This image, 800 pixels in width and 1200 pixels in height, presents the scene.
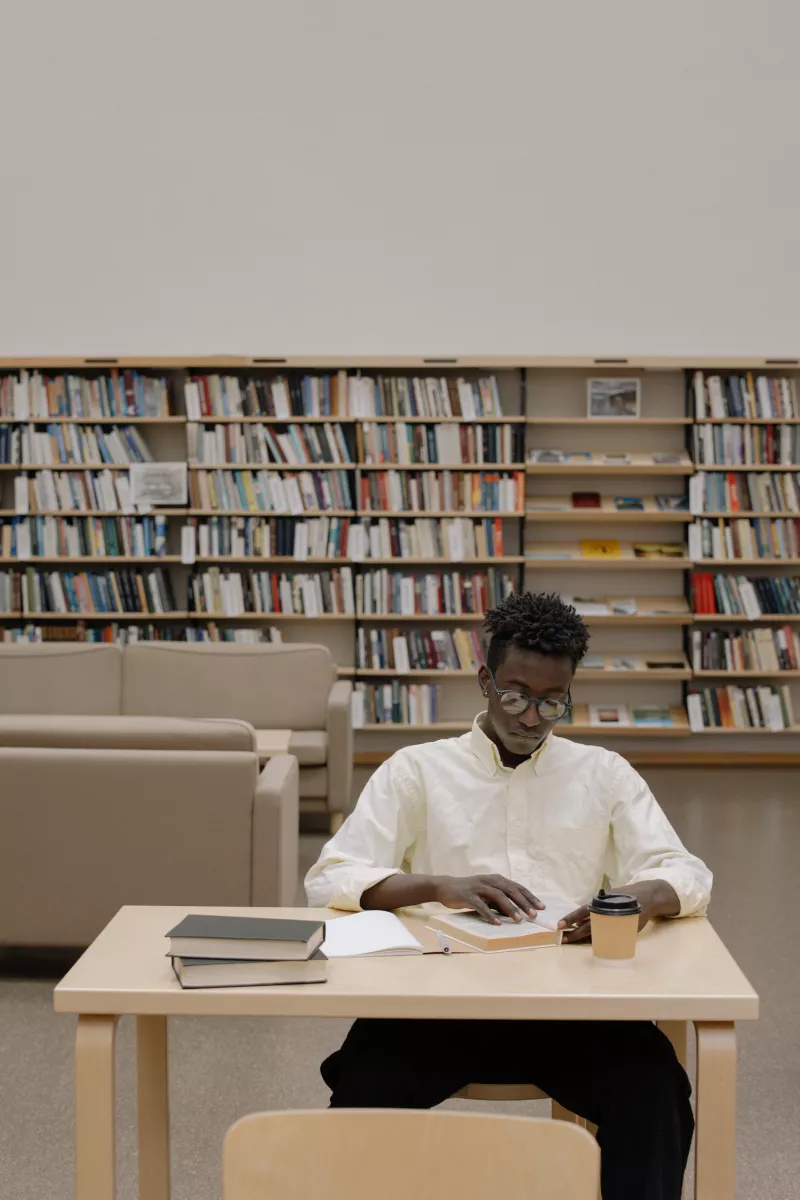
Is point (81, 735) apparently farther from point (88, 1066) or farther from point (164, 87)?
point (164, 87)

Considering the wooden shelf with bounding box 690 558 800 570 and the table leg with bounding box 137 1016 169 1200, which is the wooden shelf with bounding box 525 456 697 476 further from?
the table leg with bounding box 137 1016 169 1200

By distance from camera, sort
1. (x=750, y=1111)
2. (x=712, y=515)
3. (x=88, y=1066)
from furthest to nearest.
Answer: (x=712, y=515), (x=750, y=1111), (x=88, y=1066)

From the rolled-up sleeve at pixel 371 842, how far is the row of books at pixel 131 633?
206 inches

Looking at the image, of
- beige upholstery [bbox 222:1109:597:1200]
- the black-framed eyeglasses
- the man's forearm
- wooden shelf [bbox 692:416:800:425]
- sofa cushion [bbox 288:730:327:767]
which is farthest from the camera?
wooden shelf [bbox 692:416:800:425]

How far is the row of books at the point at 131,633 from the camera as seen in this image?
291 inches

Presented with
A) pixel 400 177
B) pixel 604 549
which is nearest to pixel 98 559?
pixel 400 177

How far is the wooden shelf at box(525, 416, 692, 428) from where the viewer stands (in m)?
7.21

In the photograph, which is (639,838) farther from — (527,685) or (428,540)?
(428,540)

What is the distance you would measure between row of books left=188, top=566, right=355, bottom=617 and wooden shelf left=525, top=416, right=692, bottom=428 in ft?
4.86

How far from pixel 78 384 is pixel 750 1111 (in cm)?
592

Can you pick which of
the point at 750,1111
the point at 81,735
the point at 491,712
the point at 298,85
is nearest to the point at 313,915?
the point at 491,712

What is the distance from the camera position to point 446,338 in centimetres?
747

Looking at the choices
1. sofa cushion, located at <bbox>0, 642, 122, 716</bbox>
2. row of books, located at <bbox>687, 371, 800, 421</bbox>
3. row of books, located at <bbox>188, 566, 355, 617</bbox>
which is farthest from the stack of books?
row of books, located at <bbox>687, 371, 800, 421</bbox>

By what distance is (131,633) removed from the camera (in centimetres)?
743
